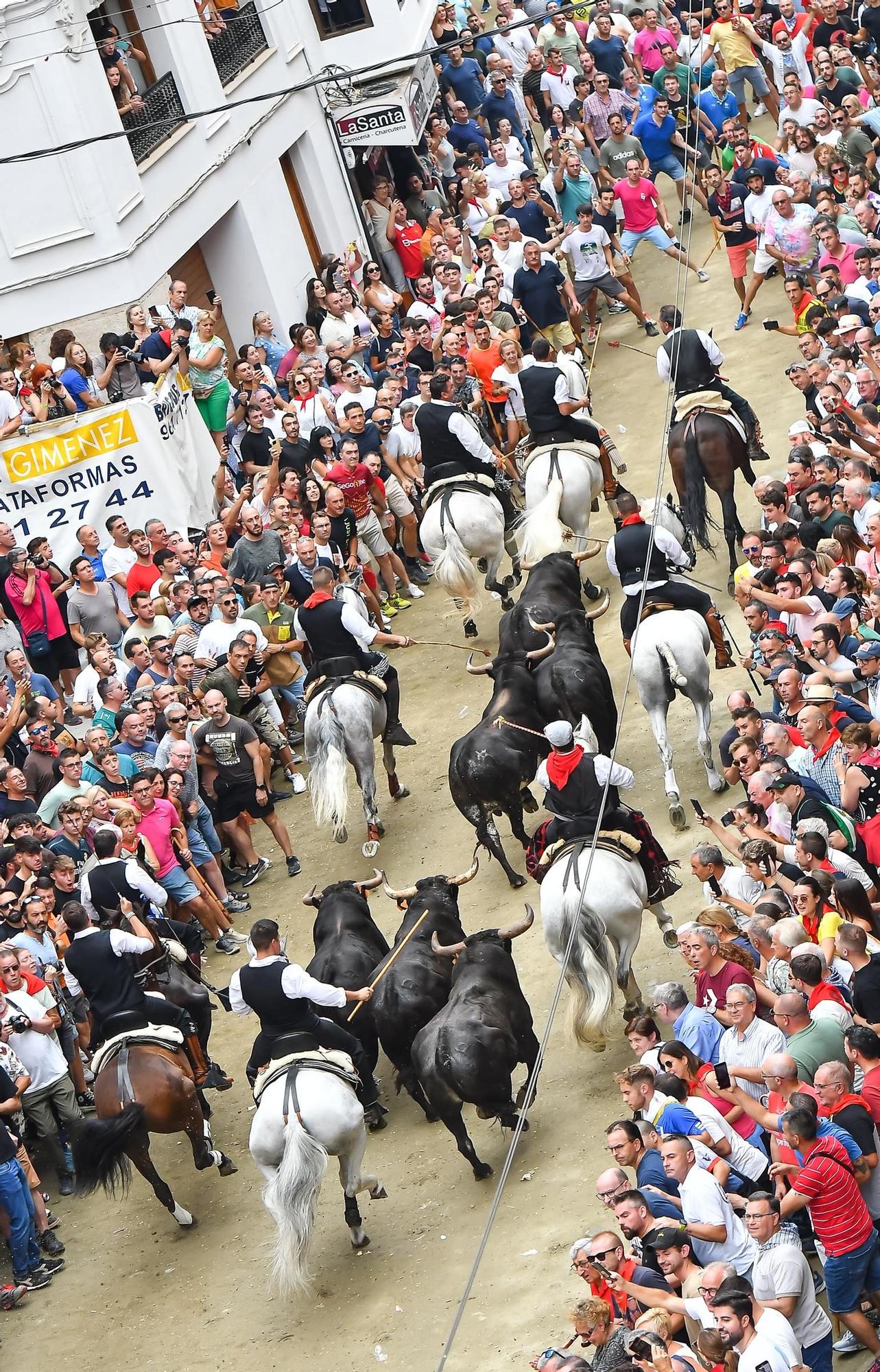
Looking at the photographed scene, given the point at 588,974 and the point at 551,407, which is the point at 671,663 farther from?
the point at 551,407

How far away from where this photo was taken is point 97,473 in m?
16.0

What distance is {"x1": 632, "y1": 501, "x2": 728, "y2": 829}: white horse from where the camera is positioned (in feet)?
41.4

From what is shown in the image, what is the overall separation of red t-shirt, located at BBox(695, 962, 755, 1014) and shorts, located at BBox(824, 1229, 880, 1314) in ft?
5.16

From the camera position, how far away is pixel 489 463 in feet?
54.7

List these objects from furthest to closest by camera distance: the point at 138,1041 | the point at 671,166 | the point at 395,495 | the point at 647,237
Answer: the point at 671,166, the point at 647,237, the point at 395,495, the point at 138,1041

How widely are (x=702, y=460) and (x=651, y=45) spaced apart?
11.0 m

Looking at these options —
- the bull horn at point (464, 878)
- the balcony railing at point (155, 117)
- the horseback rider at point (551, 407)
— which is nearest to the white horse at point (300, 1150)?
the bull horn at point (464, 878)

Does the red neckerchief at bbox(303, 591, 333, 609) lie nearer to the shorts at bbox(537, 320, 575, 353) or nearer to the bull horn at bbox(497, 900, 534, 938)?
the bull horn at bbox(497, 900, 534, 938)

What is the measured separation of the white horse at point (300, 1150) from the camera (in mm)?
9758

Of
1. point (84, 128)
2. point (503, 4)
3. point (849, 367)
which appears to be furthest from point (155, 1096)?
point (503, 4)

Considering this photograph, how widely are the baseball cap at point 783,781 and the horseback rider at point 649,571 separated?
10.3 ft

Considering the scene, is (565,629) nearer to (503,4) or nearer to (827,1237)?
(827,1237)

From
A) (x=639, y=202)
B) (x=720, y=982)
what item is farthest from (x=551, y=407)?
(x=720, y=982)

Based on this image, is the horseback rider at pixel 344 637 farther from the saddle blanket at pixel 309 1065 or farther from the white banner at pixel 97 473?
the saddle blanket at pixel 309 1065
